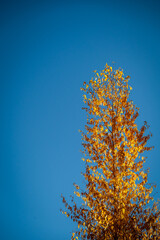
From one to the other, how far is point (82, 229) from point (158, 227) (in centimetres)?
199

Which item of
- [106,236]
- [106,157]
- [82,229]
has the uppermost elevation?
[106,157]

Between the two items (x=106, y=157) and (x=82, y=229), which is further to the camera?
(x=106, y=157)

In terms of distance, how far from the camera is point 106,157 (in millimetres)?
5996

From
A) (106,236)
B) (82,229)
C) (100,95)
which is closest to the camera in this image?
(106,236)

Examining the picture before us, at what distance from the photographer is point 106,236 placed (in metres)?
5.19

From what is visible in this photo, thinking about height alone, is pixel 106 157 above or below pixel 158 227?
above

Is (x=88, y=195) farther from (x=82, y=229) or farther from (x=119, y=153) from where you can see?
(x=119, y=153)

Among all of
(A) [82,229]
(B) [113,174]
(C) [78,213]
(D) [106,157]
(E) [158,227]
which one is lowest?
(E) [158,227]

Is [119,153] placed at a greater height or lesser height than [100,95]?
lesser

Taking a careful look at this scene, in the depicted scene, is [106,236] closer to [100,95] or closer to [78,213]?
[78,213]

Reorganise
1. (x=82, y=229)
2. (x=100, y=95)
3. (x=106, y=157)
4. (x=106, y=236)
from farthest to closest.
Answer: (x=100, y=95) → (x=106, y=157) → (x=82, y=229) → (x=106, y=236)

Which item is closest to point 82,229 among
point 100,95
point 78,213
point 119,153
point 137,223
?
point 78,213

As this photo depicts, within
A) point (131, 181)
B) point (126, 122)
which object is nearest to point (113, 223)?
point (131, 181)

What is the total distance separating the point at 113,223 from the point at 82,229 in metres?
0.85
